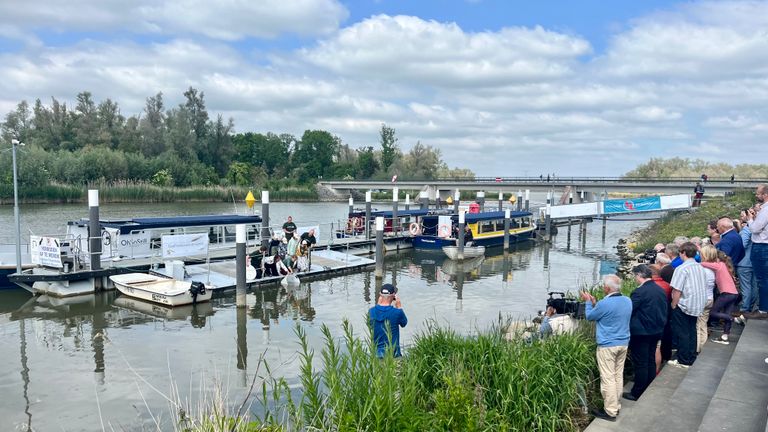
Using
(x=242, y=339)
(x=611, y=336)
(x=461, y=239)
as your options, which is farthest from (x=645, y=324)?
(x=461, y=239)

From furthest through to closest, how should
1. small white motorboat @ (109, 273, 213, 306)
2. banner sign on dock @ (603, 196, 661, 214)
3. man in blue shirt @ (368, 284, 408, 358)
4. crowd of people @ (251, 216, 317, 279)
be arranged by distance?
banner sign on dock @ (603, 196, 661, 214)
crowd of people @ (251, 216, 317, 279)
small white motorboat @ (109, 273, 213, 306)
man in blue shirt @ (368, 284, 408, 358)

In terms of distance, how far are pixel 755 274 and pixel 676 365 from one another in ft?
8.27

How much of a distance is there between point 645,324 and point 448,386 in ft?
9.80

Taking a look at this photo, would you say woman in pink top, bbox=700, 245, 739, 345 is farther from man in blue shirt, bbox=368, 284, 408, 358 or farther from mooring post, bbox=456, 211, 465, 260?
mooring post, bbox=456, 211, 465, 260

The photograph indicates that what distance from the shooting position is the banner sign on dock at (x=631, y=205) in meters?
40.0

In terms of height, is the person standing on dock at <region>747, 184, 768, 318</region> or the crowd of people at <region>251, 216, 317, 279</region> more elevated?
the person standing on dock at <region>747, 184, 768, 318</region>

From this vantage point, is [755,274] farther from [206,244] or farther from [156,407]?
[206,244]

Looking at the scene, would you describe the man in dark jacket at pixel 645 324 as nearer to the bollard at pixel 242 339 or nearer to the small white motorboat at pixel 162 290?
the bollard at pixel 242 339

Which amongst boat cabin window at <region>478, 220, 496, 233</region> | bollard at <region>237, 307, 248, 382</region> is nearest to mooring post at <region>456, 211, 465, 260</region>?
boat cabin window at <region>478, 220, 496, 233</region>

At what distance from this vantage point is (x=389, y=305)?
756 centimetres

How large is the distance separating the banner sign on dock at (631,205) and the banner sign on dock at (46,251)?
35.8m

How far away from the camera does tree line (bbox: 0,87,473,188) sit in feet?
195

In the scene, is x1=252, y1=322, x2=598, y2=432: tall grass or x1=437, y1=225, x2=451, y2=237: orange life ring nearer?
x1=252, y1=322, x2=598, y2=432: tall grass

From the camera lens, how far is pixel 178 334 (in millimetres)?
15039
